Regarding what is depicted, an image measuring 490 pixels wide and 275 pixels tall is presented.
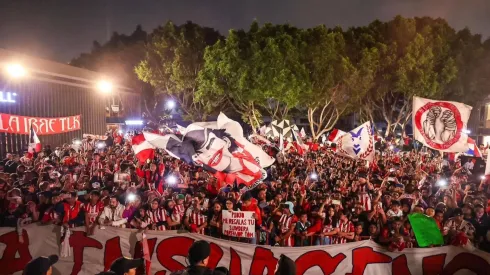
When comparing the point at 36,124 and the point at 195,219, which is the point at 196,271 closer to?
the point at 195,219

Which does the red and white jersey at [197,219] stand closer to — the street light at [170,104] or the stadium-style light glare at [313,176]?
the stadium-style light glare at [313,176]

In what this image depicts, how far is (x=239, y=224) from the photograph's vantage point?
7.64 m

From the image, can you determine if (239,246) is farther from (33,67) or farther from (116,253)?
(33,67)

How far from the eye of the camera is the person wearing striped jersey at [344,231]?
306 inches

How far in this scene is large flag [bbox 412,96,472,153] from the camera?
993 cm

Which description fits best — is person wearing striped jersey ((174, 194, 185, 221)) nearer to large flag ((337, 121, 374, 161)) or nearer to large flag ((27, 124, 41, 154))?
large flag ((337, 121, 374, 161))

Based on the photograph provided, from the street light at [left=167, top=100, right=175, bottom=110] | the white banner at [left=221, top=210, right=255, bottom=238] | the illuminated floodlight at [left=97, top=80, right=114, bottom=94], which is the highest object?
the street light at [left=167, top=100, right=175, bottom=110]

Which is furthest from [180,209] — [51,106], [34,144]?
[51,106]

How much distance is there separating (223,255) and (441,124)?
653 centimetres

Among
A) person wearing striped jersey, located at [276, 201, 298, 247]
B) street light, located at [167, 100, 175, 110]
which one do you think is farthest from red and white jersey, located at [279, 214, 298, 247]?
street light, located at [167, 100, 175, 110]

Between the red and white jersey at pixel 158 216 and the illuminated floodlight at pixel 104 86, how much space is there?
24.9 m

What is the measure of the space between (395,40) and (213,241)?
1129 inches

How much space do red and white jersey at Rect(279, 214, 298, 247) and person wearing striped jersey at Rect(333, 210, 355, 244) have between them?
→ 35.4 inches

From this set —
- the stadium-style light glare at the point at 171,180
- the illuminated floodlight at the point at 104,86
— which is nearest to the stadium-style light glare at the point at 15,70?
the illuminated floodlight at the point at 104,86
